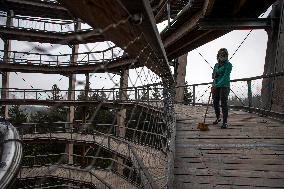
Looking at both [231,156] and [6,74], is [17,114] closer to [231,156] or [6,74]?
[6,74]

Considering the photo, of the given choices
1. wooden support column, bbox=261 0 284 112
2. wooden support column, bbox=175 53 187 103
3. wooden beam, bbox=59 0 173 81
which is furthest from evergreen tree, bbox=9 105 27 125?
wooden beam, bbox=59 0 173 81

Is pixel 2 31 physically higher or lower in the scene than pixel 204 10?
higher

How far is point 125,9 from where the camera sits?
1463 millimetres

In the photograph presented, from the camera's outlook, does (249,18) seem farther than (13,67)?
No

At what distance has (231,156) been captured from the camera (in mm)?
4816

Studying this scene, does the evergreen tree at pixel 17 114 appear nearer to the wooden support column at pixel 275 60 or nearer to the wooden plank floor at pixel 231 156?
the wooden support column at pixel 275 60

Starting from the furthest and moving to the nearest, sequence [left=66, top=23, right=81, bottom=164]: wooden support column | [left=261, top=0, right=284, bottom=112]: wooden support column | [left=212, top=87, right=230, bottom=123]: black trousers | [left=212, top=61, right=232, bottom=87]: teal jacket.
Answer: [left=66, top=23, right=81, bottom=164]: wooden support column, [left=261, top=0, right=284, bottom=112]: wooden support column, [left=212, top=61, right=232, bottom=87]: teal jacket, [left=212, top=87, right=230, bottom=123]: black trousers

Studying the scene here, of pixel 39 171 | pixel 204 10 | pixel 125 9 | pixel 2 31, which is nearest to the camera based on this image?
Answer: pixel 125 9

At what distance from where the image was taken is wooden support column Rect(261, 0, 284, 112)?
7057 millimetres

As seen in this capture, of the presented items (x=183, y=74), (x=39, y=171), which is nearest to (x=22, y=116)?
(x=39, y=171)

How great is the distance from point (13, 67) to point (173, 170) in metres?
21.2

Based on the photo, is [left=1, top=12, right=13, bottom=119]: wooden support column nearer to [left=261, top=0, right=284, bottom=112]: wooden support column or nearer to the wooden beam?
[left=261, top=0, right=284, bottom=112]: wooden support column

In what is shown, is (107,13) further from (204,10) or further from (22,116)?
(22,116)

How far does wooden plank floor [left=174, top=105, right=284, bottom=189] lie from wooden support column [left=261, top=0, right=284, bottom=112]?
3.29ft
